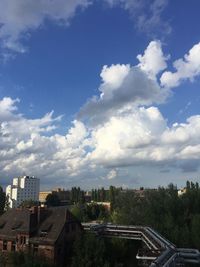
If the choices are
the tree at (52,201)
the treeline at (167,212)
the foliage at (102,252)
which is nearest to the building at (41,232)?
the foliage at (102,252)

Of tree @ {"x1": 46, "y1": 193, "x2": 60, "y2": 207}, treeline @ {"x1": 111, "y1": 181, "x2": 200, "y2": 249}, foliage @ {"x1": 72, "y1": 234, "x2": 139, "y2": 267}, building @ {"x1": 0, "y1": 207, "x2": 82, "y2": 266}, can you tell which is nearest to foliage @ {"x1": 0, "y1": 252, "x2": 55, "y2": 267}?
building @ {"x1": 0, "y1": 207, "x2": 82, "y2": 266}

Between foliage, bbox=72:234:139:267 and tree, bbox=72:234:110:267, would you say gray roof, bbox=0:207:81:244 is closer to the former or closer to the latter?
tree, bbox=72:234:110:267

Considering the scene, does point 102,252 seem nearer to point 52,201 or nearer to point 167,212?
point 167,212

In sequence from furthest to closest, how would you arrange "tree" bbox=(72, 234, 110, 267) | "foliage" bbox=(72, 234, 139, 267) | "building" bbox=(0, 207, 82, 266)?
"building" bbox=(0, 207, 82, 266), "foliage" bbox=(72, 234, 139, 267), "tree" bbox=(72, 234, 110, 267)

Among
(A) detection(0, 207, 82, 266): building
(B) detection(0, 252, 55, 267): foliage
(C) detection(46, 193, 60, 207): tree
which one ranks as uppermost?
(C) detection(46, 193, 60, 207): tree

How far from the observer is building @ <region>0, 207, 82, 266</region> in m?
54.2

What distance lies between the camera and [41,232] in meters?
56.7

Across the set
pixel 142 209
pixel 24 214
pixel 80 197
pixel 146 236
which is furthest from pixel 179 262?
pixel 80 197

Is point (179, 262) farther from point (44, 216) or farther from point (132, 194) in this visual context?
point (132, 194)

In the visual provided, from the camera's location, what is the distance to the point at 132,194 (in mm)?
88500

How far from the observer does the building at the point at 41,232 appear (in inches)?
2133

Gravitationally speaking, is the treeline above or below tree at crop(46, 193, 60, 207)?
below

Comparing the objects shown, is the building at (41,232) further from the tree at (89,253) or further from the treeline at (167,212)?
the treeline at (167,212)

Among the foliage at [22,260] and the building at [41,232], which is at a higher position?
the building at [41,232]
